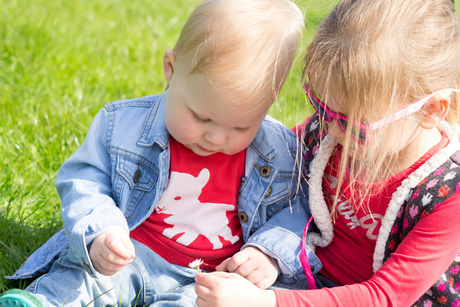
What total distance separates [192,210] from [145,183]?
19cm

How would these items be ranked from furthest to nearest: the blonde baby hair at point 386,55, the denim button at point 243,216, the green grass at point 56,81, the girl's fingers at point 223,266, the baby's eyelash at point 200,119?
the green grass at point 56,81, the denim button at point 243,216, the girl's fingers at point 223,266, the baby's eyelash at point 200,119, the blonde baby hair at point 386,55

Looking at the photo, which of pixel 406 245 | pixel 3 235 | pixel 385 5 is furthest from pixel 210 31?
pixel 3 235

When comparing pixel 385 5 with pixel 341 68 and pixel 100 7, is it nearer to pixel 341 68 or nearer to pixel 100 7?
pixel 341 68

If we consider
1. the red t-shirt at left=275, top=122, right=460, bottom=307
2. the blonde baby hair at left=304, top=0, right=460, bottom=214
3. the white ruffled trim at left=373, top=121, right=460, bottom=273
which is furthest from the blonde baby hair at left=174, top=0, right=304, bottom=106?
the red t-shirt at left=275, top=122, right=460, bottom=307

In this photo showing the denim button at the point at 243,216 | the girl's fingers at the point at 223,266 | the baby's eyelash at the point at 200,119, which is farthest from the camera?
the denim button at the point at 243,216

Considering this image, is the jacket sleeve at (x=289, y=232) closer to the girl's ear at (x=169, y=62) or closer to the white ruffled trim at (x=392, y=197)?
the white ruffled trim at (x=392, y=197)

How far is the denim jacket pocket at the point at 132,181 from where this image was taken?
6.30 ft

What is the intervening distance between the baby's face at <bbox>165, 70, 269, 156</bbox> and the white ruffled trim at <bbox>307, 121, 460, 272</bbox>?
0.28 m

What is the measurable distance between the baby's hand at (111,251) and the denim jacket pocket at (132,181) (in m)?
0.22

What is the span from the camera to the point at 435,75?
1596 millimetres

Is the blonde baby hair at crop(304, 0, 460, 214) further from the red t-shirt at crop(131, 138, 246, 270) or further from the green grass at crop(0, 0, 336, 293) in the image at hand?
the red t-shirt at crop(131, 138, 246, 270)

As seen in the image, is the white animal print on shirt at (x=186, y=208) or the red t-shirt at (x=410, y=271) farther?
the white animal print on shirt at (x=186, y=208)

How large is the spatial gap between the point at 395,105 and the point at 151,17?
11.8 feet

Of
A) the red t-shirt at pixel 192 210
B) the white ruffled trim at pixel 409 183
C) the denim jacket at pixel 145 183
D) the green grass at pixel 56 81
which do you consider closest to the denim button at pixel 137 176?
the denim jacket at pixel 145 183
